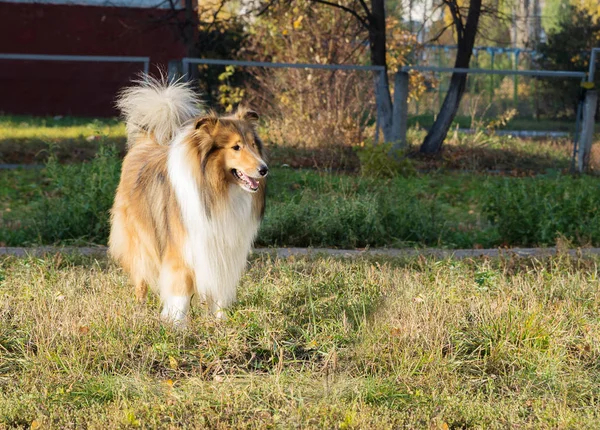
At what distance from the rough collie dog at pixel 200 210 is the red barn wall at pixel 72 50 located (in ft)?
43.0

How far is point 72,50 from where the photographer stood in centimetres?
1948

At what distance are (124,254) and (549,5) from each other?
37419 millimetres

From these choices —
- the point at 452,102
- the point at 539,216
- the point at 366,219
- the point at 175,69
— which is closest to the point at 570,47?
the point at 452,102

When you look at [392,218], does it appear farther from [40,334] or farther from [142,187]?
[40,334]

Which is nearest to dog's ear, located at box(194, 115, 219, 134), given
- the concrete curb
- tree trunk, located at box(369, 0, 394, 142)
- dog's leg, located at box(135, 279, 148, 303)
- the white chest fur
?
the white chest fur

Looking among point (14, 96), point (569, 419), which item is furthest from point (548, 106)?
point (569, 419)

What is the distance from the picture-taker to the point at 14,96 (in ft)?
59.0

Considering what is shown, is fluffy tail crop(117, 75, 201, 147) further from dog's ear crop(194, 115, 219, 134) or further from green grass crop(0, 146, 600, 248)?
green grass crop(0, 146, 600, 248)

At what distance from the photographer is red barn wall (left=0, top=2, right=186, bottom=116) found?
18.4m

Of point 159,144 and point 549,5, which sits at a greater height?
point 549,5

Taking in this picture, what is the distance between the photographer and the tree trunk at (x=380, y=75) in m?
13.6

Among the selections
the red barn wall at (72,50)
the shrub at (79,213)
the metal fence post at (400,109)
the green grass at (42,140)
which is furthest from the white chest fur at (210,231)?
the red barn wall at (72,50)

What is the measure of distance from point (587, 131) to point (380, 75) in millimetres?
3362

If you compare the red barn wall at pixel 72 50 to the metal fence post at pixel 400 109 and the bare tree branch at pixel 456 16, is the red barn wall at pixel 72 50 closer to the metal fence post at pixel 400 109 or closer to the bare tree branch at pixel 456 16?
the bare tree branch at pixel 456 16
